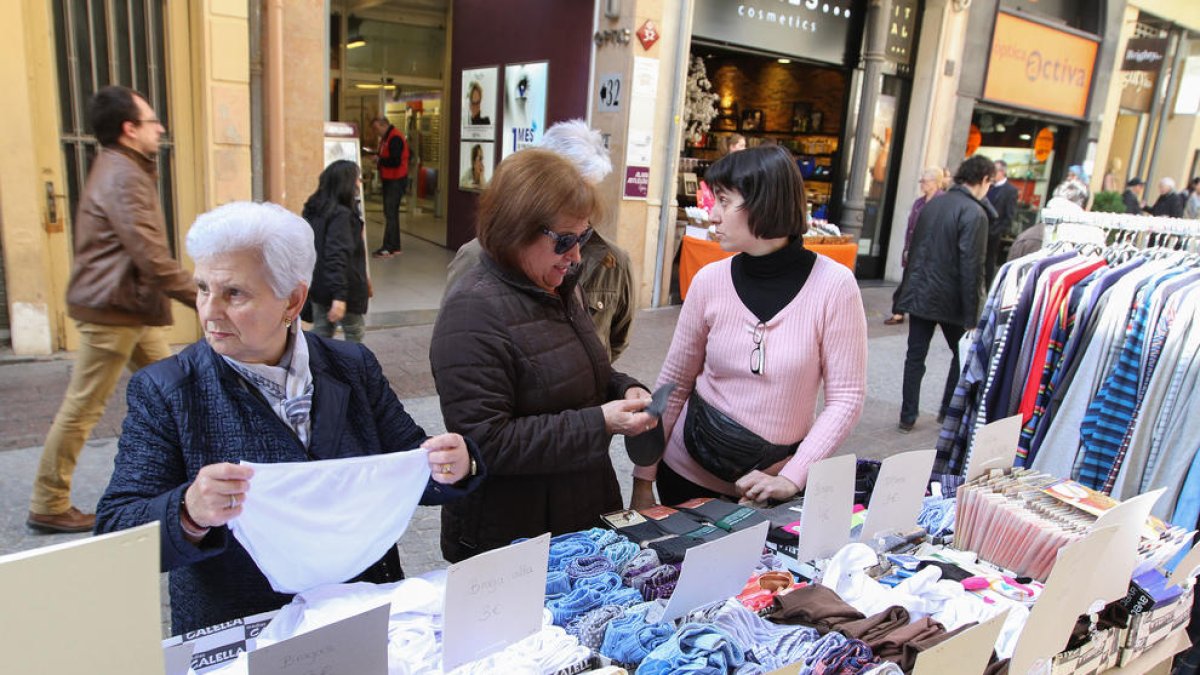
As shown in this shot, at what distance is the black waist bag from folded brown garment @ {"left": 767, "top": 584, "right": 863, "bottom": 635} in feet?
2.17

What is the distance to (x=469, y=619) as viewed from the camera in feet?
4.47

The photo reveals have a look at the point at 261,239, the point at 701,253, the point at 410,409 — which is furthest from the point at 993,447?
the point at 701,253

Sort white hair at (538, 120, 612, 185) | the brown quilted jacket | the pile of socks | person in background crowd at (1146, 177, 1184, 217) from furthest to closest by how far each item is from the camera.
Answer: person in background crowd at (1146, 177, 1184, 217) < white hair at (538, 120, 612, 185) < the pile of socks < the brown quilted jacket

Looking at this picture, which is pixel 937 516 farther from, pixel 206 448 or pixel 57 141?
pixel 57 141

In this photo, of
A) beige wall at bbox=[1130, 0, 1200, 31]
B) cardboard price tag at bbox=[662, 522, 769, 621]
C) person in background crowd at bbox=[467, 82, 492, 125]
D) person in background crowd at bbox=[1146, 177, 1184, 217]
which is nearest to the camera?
cardboard price tag at bbox=[662, 522, 769, 621]

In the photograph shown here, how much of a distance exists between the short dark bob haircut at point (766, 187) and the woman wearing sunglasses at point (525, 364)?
0.45 m

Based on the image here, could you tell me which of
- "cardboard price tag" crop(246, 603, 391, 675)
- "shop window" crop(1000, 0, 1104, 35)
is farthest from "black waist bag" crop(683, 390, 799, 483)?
"shop window" crop(1000, 0, 1104, 35)

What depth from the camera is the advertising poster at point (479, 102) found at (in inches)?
399

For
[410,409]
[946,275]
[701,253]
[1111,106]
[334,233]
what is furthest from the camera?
[1111,106]

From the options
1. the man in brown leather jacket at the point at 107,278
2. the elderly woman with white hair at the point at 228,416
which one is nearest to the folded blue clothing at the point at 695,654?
the elderly woman with white hair at the point at 228,416

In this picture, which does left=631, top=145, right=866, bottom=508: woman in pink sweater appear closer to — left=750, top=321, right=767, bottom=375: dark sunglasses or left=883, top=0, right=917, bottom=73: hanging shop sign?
left=750, top=321, right=767, bottom=375: dark sunglasses

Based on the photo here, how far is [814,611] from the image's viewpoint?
5.56 ft

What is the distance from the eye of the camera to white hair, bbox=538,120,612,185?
2.76 m

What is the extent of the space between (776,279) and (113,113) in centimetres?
284
